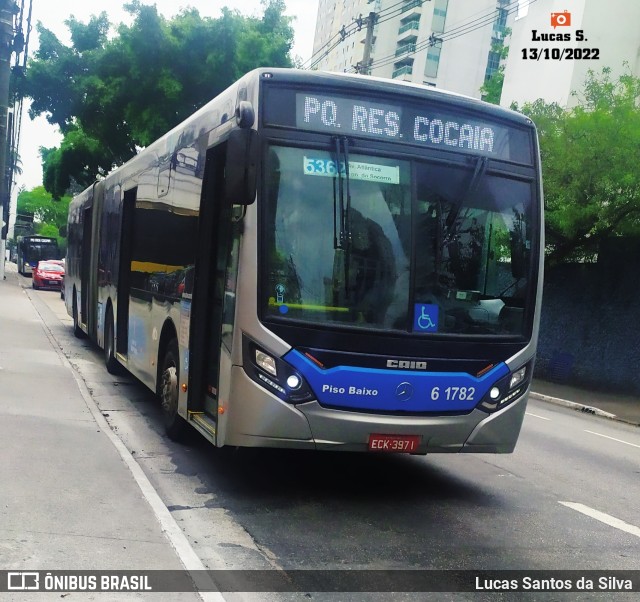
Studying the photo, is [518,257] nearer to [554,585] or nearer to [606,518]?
[606,518]

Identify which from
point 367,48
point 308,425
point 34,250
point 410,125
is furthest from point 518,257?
point 34,250

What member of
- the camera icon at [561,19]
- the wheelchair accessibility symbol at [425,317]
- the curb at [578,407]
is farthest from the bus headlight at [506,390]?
the camera icon at [561,19]

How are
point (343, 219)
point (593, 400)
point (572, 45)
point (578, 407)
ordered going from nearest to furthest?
1. point (343, 219)
2. point (578, 407)
3. point (593, 400)
4. point (572, 45)

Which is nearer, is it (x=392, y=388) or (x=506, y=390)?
(x=392, y=388)

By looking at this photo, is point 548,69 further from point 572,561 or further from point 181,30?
point 572,561

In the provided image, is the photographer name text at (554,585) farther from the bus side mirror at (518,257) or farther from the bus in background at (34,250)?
the bus in background at (34,250)

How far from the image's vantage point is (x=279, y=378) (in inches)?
258

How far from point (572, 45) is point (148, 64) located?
20378 millimetres

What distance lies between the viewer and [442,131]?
7078 millimetres

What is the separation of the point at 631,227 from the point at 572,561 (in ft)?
50.5

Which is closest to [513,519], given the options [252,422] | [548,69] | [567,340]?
[252,422]

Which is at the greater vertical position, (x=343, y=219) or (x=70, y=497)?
(x=343, y=219)

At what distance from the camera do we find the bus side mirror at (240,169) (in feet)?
21.0

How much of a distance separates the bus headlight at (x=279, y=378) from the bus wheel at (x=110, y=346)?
289 inches
